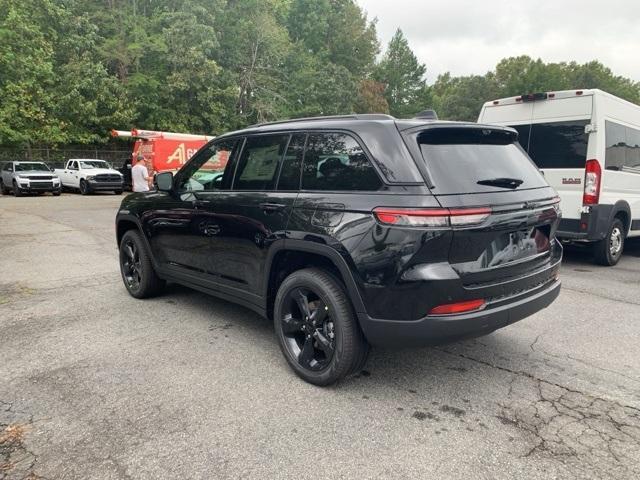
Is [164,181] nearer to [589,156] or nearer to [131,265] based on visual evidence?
[131,265]

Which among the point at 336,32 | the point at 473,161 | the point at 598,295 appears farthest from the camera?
the point at 336,32

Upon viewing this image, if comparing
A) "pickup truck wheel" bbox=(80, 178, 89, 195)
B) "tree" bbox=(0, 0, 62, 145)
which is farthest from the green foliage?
"pickup truck wheel" bbox=(80, 178, 89, 195)

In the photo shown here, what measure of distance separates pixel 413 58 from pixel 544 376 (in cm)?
6628

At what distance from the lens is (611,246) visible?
7.36m

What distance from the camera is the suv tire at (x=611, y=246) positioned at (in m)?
7.20

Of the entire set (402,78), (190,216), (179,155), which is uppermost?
(402,78)

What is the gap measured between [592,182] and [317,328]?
5.40 meters

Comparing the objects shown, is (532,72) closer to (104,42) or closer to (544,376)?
(104,42)

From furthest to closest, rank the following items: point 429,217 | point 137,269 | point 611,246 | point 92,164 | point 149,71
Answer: point 149,71, point 92,164, point 611,246, point 137,269, point 429,217

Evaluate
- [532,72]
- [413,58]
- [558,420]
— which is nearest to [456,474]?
[558,420]

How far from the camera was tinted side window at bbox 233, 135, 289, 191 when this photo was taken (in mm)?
3727

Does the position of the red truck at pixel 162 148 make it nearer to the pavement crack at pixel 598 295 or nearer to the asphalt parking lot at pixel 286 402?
the asphalt parking lot at pixel 286 402

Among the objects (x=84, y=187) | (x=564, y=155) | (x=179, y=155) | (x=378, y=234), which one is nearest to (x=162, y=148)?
(x=179, y=155)

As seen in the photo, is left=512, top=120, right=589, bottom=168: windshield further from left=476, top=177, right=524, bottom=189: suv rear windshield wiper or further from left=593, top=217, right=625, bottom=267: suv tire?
left=476, top=177, right=524, bottom=189: suv rear windshield wiper
